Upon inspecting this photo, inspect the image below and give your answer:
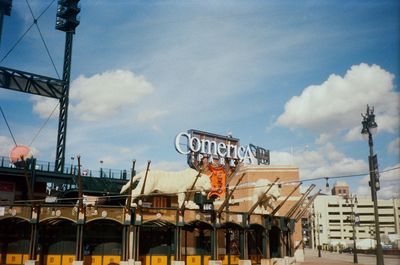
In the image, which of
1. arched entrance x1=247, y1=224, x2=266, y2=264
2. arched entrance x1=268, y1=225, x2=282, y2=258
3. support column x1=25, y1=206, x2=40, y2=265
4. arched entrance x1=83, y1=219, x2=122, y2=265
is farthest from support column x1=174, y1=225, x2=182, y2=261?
arched entrance x1=268, y1=225, x2=282, y2=258

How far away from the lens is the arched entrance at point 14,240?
1421 inches

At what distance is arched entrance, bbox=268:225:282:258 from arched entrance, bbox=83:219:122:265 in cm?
1811

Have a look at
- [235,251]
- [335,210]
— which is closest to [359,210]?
[335,210]

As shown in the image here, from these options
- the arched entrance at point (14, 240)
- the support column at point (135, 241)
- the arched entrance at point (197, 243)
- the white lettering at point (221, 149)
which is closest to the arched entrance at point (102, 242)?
the support column at point (135, 241)

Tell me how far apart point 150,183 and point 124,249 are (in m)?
6.94

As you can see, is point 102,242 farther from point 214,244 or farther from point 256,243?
point 256,243

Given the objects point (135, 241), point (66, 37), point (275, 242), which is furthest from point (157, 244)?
point (66, 37)

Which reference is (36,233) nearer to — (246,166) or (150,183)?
(150,183)

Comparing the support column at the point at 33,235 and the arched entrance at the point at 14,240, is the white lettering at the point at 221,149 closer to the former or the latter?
the arched entrance at the point at 14,240

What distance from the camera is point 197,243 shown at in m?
39.9

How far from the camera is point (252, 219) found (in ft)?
136

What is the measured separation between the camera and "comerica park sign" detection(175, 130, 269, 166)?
201 ft

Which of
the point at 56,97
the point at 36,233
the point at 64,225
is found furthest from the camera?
the point at 56,97

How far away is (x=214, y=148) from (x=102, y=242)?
99.9 feet
